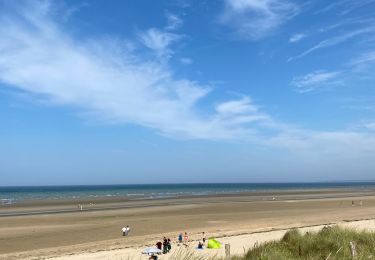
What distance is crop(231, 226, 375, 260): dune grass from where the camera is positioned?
12.0m

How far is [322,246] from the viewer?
13.4 metres

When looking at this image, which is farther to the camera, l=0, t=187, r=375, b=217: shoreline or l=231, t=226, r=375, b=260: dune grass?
l=0, t=187, r=375, b=217: shoreline

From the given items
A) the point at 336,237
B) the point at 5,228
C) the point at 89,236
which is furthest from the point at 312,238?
the point at 5,228

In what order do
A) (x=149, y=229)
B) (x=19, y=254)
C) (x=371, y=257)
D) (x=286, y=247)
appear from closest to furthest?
(x=371, y=257) < (x=286, y=247) < (x=19, y=254) < (x=149, y=229)

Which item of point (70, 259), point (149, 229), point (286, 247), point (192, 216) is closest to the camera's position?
point (286, 247)

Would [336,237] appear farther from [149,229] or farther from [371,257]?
[149,229]

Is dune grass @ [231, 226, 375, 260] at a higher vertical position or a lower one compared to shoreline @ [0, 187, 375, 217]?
lower

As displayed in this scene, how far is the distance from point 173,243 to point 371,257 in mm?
14622

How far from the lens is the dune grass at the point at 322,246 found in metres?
12.0

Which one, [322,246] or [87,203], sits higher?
[87,203]

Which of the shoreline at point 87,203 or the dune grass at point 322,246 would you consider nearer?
the dune grass at point 322,246

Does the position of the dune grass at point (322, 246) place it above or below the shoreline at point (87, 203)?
below

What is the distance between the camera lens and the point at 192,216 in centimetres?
4284

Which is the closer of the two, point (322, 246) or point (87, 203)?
point (322, 246)
